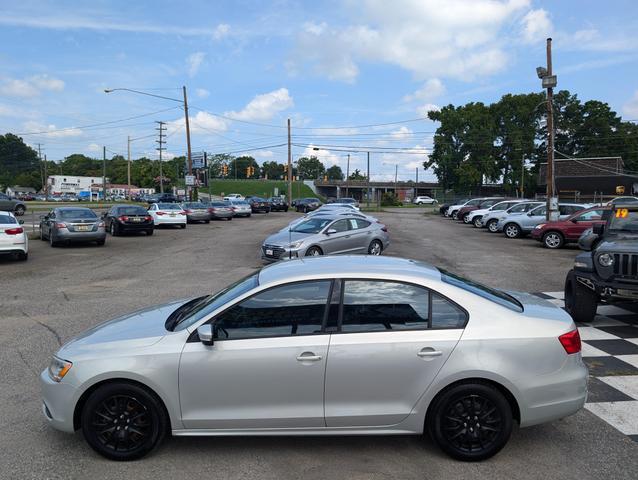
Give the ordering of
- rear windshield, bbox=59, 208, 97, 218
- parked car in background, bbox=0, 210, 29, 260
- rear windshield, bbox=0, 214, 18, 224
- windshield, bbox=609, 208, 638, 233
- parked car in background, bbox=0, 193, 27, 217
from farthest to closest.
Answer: parked car in background, bbox=0, 193, 27, 217
rear windshield, bbox=59, 208, 97, 218
rear windshield, bbox=0, 214, 18, 224
parked car in background, bbox=0, 210, 29, 260
windshield, bbox=609, 208, 638, 233

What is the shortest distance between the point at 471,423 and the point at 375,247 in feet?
40.7

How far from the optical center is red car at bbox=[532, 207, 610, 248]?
19750 mm

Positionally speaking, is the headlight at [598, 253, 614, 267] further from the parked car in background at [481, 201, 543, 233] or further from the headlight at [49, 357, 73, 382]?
the parked car in background at [481, 201, 543, 233]

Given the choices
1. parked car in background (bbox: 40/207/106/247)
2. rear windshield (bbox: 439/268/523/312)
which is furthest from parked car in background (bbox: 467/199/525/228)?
rear windshield (bbox: 439/268/523/312)

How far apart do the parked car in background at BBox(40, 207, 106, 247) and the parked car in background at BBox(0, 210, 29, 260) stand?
3.59m

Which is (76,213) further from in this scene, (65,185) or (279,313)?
(65,185)

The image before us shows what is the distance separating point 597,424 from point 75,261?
14632 millimetres

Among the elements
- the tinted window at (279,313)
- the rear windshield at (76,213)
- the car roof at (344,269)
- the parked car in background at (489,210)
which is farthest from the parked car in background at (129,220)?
the tinted window at (279,313)

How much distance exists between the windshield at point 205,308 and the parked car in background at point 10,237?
39.5 feet

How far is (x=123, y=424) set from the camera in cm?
390

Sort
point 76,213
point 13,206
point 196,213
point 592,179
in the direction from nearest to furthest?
point 76,213
point 196,213
point 13,206
point 592,179

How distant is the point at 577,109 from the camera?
276ft

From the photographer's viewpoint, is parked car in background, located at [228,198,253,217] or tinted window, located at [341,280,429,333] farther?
parked car in background, located at [228,198,253,217]

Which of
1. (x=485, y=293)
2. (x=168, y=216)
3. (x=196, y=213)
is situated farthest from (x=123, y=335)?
(x=196, y=213)
